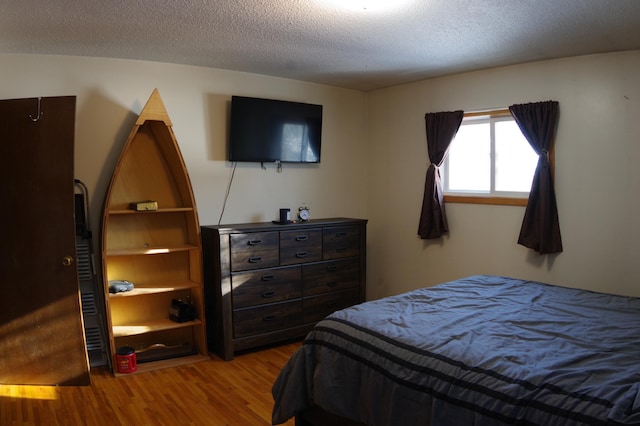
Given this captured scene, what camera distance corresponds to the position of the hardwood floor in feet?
9.35

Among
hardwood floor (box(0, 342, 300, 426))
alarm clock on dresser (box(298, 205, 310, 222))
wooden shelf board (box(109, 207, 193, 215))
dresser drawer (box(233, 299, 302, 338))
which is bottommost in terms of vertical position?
hardwood floor (box(0, 342, 300, 426))

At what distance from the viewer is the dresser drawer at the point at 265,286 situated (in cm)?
380

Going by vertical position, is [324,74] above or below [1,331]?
above

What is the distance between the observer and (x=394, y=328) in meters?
2.31

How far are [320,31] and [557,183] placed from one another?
7.06ft

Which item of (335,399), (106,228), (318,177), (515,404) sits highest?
(318,177)

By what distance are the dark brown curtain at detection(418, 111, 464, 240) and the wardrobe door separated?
291 centimetres

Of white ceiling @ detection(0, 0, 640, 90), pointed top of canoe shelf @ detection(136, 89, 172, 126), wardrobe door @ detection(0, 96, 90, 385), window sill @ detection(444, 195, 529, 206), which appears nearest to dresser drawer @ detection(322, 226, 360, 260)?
window sill @ detection(444, 195, 529, 206)

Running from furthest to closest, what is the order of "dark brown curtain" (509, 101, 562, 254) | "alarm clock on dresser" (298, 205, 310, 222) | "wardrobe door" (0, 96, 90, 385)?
1. "alarm clock on dresser" (298, 205, 310, 222)
2. "dark brown curtain" (509, 101, 562, 254)
3. "wardrobe door" (0, 96, 90, 385)

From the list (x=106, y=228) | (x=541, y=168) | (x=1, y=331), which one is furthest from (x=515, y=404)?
(x=1, y=331)

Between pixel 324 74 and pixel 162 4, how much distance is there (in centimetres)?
195

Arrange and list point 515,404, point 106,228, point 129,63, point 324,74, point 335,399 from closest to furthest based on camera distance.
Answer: point 515,404
point 335,399
point 106,228
point 129,63
point 324,74

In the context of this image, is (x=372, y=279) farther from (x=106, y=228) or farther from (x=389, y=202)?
(x=106, y=228)

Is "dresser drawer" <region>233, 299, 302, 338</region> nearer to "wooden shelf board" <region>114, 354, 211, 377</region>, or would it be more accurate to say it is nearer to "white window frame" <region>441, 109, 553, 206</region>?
"wooden shelf board" <region>114, 354, 211, 377</region>
